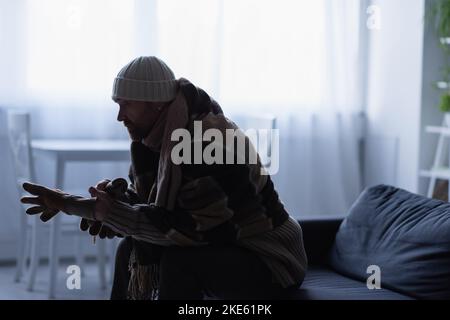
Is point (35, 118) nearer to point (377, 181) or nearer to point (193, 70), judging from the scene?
point (193, 70)

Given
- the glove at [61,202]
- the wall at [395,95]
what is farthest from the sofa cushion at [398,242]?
the wall at [395,95]

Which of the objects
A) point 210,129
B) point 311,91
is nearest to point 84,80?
point 311,91

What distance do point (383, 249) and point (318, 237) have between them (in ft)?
1.00

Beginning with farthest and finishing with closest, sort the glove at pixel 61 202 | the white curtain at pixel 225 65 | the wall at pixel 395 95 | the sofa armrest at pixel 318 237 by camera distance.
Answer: the wall at pixel 395 95 < the white curtain at pixel 225 65 < the sofa armrest at pixel 318 237 < the glove at pixel 61 202

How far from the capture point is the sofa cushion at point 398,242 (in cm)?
236

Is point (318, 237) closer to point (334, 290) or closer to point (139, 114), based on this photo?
point (334, 290)

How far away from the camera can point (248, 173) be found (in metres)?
2.20

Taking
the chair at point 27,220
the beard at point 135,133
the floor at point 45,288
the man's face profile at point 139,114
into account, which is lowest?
the floor at point 45,288

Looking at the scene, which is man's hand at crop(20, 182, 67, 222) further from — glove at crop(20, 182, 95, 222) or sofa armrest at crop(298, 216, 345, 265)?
sofa armrest at crop(298, 216, 345, 265)

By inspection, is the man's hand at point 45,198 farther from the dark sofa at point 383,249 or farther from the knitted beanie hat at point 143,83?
the dark sofa at point 383,249

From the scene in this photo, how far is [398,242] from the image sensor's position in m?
2.53

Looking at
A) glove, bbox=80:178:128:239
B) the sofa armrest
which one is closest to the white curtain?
the sofa armrest

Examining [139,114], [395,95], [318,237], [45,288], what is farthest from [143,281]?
[395,95]
